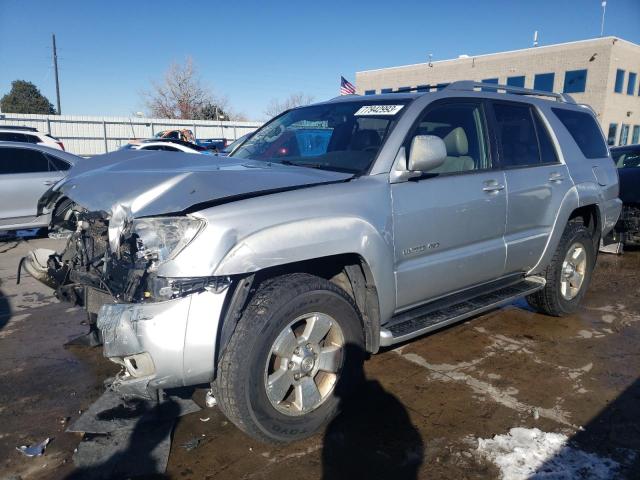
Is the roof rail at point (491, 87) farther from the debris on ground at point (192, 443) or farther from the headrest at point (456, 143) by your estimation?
the debris on ground at point (192, 443)

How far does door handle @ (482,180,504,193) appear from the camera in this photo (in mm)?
3711

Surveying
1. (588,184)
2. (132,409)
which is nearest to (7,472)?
(132,409)

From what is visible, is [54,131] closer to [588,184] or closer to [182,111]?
[182,111]

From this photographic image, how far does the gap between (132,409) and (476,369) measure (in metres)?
2.45

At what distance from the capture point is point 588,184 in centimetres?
475

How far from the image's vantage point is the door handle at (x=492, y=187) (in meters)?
3.71

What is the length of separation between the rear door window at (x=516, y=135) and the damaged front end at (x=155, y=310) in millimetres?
2713

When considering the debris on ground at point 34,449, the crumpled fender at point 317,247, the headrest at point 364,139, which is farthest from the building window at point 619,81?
the debris on ground at point 34,449

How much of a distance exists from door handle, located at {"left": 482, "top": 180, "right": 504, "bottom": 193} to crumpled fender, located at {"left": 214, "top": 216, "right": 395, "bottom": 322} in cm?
109

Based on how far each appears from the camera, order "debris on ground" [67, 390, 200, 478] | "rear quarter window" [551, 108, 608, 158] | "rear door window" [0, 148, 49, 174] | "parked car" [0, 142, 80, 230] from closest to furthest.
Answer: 1. "debris on ground" [67, 390, 200, 478]
2. "rear quarter window" [551, 108, 608, 158]
3. "parked car" [0, 142, 80, 230]
4. "rear door window" [0, 148, 49, 174]

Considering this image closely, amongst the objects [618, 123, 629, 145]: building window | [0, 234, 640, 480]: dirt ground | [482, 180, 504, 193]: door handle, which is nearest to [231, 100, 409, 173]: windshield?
[482, 180, 504, 193]: door handle

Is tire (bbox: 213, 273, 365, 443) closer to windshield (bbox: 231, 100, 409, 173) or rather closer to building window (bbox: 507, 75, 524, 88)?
windshield (bbox: 231, 100, 409, 173)

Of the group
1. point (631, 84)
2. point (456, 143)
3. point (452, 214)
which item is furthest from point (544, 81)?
point (452, 214)

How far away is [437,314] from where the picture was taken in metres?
3.49
